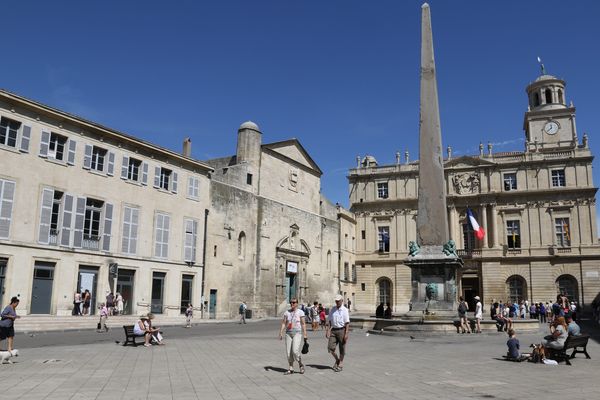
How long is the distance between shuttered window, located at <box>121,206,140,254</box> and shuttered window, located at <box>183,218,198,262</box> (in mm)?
3208

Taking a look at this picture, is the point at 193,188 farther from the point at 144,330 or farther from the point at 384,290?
A: the point at 384,290

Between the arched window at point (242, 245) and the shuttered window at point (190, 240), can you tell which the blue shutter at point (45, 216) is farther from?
the arched window at point (242, 245)

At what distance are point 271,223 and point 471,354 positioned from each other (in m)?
24.4

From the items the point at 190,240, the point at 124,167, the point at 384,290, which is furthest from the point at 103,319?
the point at 384,290

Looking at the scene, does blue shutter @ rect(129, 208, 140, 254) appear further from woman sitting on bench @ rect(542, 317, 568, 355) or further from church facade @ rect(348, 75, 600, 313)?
church facade @ rect(348, 75, 600, 313)

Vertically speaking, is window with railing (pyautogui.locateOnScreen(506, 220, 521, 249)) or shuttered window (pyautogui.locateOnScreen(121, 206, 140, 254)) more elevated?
window with railing (pyautogui.locateOnScreen(506, 220, 521, 249))

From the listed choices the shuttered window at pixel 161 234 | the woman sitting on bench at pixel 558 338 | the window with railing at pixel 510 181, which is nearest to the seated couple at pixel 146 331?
the woman sitting on bench at pixel 558 338

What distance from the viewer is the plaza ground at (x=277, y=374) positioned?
7.20 m

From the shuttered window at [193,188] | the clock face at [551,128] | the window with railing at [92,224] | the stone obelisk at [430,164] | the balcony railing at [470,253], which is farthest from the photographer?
the clock face at [551,128]

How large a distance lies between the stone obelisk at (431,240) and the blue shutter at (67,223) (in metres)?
14.5

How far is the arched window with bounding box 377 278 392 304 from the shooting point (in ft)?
156

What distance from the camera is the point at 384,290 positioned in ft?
156

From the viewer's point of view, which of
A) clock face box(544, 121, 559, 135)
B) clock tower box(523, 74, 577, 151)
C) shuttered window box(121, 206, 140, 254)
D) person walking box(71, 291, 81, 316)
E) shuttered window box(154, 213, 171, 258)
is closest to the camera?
person walking box(71, 291, 81, 316)

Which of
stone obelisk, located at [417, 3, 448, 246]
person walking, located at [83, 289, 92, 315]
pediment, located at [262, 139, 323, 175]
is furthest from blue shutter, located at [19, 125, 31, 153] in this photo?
pediment, located at [262, 139, 323, 175]
